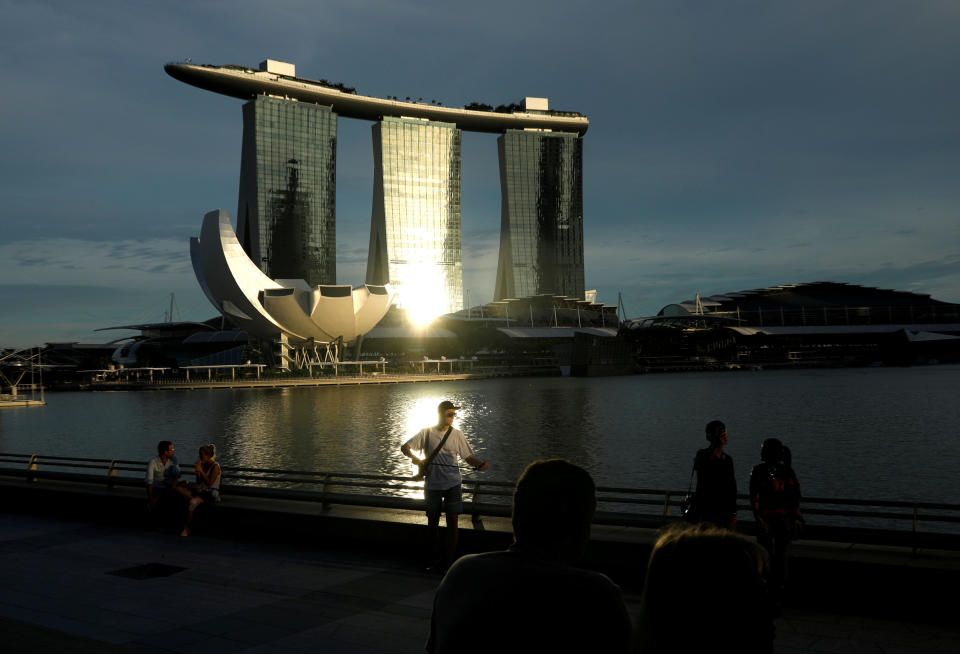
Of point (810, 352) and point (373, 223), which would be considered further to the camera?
point (373, 223)

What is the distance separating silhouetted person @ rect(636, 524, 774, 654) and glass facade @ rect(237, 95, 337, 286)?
500ft

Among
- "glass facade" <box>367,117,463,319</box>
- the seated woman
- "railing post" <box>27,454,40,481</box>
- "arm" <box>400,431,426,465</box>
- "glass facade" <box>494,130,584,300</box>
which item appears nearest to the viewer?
"arm" <box>400,431,426,465</box>

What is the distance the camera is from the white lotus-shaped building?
308ft

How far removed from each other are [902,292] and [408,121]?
112327 mm

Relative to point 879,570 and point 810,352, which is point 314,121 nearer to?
point 810,352

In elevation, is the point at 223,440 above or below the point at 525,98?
below

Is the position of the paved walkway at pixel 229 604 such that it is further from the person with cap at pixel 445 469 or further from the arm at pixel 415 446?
the arm at pixel 415 446

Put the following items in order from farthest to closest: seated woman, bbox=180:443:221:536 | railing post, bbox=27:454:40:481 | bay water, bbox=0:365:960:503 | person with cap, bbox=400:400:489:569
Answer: bay water, bbox=0:365:960:503, railing post, bbox=27:454:40:481, seated woman, bbox=180:443:221:536, person with cap, bbox=400:400:489:569

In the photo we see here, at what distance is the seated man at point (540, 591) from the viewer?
237cm

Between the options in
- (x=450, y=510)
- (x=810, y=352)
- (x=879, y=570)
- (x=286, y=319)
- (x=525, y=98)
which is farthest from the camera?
(x=525, y=98)

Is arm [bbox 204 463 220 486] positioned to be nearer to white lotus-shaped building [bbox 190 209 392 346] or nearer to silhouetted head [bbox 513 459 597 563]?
silhouetted head [bbox 513 459 597 563]

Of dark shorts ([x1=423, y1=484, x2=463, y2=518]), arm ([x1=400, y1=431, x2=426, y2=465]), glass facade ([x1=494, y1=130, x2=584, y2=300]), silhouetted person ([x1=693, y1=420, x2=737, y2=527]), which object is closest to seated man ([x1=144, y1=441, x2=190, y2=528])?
arm ([x1=400, y1=431, x2=426, y2=465])

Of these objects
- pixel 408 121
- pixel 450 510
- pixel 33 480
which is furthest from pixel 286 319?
pixel 450 510

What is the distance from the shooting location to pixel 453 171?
16912cm
